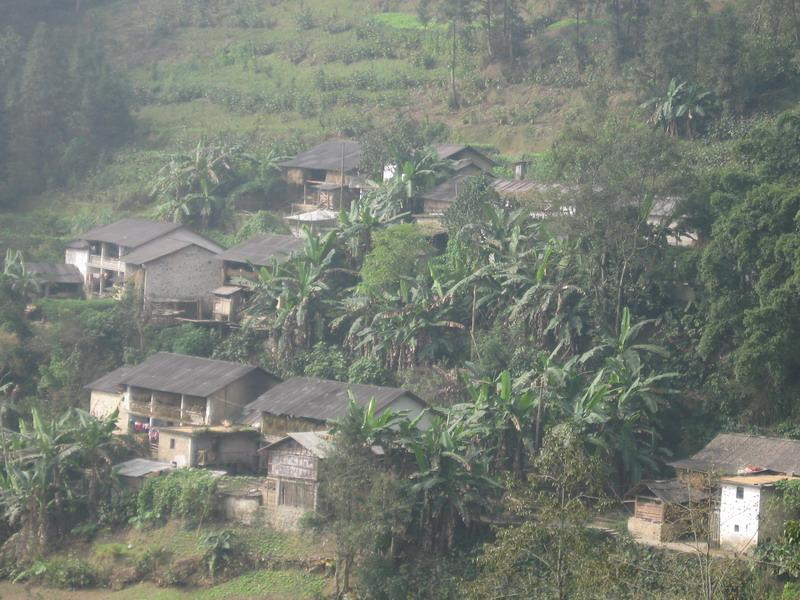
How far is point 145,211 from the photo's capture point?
4784 cm

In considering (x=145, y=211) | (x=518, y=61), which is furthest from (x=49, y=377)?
(x=518, y=61)

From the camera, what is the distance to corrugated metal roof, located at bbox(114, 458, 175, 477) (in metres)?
31.1

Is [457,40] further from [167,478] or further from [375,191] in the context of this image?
[167,478]

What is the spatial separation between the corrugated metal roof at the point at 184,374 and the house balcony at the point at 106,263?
6847 millimetres

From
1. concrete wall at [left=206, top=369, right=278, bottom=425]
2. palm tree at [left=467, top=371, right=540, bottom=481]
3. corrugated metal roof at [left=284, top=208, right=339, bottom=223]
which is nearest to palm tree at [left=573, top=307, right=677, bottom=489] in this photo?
palm tree at [left=467, top=371, right=540, bottom=481]

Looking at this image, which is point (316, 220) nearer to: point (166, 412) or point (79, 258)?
point (79, 258)

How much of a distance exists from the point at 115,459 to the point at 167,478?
74.1 inches

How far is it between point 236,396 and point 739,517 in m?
13.4

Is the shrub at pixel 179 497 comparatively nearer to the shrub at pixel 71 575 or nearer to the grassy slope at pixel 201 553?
the grassy slope at pixel 201 553

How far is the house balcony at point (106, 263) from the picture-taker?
41875 millimetres

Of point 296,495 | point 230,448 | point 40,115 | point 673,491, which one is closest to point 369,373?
point 230,448

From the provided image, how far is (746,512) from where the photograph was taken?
25.1 metres

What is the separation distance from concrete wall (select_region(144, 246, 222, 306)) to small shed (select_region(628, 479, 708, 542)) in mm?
16999

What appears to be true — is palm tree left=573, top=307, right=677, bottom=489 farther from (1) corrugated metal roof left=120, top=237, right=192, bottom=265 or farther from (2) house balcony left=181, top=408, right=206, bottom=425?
(1) corrugated metal roof left=120, top=237, right=192, bottom=265
